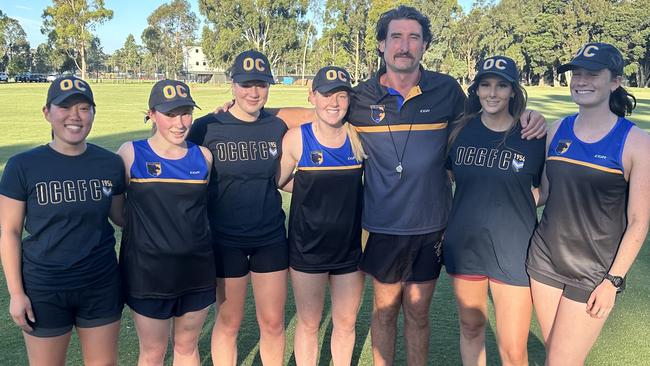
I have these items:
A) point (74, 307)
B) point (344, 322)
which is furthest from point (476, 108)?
point (74, 307)

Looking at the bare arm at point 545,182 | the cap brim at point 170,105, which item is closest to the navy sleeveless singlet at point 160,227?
the cap brim at point 170,105

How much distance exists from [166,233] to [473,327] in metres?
2.12

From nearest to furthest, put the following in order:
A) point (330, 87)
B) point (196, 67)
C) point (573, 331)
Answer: point (573, 331) → point (330, 87) → point (196, 67)

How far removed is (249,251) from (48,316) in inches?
49.7

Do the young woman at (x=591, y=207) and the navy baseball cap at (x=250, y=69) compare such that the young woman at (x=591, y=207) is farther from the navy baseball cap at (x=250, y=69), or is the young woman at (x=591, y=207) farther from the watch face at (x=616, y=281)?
the navy baseball cap at (x=250, y=69)

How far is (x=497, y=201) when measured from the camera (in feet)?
11.0

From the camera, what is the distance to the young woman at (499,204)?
3.34 meters

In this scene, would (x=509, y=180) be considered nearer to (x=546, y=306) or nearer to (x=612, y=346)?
(x=546, y=306)

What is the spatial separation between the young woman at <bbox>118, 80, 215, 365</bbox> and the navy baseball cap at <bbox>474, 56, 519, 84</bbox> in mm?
1891

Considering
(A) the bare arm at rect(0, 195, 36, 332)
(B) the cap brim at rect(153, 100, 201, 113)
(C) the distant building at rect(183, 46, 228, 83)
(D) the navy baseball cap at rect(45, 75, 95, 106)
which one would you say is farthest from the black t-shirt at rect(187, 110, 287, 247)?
(C) the distant building at rect(183, 46, 228, 83)

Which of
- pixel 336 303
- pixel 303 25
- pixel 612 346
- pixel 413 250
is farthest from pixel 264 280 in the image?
pixel 303 25

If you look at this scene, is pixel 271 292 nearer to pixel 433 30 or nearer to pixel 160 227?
pixel 160 227

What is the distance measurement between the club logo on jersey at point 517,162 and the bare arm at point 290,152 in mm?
1401

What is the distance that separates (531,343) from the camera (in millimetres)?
4465
